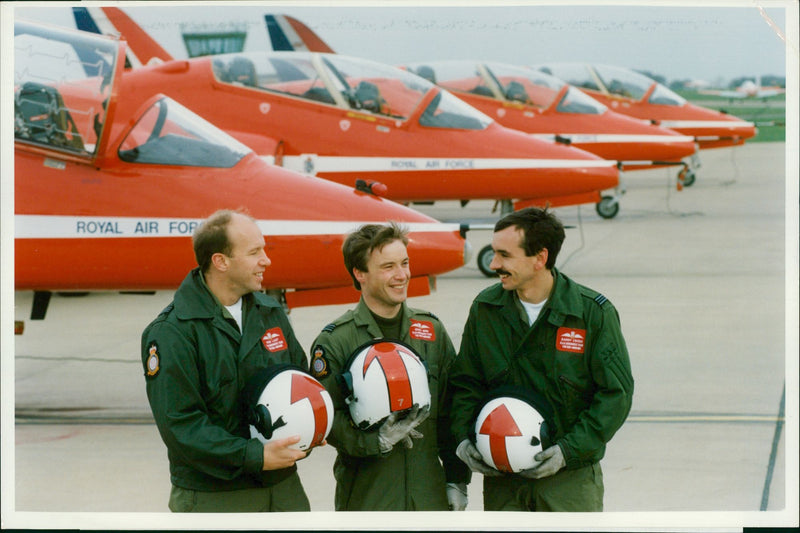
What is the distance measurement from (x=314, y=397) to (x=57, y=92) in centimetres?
443

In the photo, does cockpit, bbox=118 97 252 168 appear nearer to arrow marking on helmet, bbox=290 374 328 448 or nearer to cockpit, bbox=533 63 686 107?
arrow marking on helmet, bbox=290 374 328 448

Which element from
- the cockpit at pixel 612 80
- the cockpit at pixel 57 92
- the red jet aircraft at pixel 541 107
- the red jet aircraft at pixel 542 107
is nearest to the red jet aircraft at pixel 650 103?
the cockpit at pixel 612 80

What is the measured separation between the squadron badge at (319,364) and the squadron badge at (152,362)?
575 mm

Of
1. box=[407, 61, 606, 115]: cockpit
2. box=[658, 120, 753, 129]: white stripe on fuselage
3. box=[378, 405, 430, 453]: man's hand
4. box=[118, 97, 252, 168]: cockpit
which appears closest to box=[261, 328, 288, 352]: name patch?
box=[378, 405, 430, 453]: man's hand

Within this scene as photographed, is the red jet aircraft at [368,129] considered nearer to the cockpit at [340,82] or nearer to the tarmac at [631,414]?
the cockpit at [340,82]

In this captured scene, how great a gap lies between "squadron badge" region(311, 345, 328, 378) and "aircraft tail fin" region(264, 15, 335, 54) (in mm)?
15758

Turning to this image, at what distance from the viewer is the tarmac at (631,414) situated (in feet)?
14.5

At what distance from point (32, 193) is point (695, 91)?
1844cm

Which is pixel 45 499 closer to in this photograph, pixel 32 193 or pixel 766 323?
pixel 32 193

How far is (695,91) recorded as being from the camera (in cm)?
2253

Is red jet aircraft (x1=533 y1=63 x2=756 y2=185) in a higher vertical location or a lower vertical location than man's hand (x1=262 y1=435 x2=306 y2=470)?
higher

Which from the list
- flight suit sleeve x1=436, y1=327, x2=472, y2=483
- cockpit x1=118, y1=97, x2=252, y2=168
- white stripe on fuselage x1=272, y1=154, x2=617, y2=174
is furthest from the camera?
white stripe on fuselage x1=272, y1=154, x2=617, y2=174

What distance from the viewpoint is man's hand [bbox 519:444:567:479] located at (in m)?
3.59

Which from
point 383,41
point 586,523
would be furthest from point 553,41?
point 586,523
